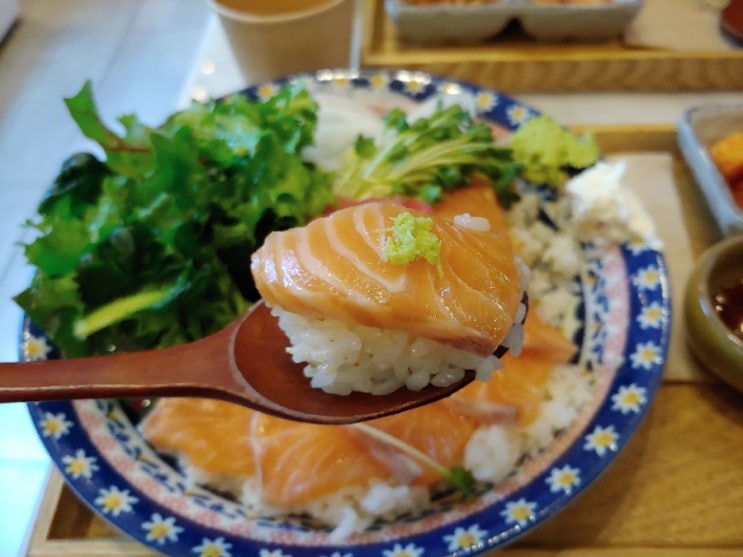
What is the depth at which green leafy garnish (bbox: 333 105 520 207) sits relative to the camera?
1460 mm

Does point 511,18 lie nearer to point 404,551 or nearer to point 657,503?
point 657,503

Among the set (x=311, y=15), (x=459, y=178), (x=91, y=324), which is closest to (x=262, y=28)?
(x=311, y=15)

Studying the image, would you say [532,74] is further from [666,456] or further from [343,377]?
[343,377]

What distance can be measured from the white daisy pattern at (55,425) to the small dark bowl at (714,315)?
1184mm

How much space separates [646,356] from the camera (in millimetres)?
1174

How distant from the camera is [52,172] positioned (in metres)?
2.45

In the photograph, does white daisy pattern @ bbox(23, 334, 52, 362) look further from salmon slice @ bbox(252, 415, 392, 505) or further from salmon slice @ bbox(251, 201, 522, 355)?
salmon slice @ bbox(251, 201, 522, 355)

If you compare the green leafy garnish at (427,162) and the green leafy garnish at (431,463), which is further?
the green leafy garnish at (427,162)

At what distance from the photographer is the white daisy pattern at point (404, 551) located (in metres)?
1.00

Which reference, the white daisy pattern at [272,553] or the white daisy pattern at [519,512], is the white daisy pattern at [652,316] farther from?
the white daisy pattern at [272,553]

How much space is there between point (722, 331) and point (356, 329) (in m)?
0.70

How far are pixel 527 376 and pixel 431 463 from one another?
0.86ft

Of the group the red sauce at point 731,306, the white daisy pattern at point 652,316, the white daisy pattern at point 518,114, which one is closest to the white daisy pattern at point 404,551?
the white daisy pattern at point 652,316

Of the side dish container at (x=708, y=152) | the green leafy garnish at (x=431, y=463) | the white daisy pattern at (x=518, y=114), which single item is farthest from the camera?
the white daisy pattern at (x=518, y=114)
